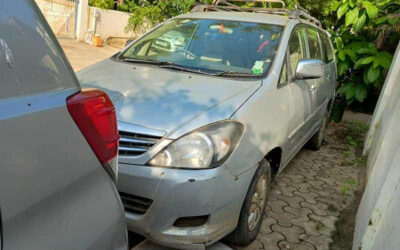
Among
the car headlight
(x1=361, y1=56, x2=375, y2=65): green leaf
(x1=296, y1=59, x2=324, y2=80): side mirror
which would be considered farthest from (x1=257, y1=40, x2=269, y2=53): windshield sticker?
(x1=361, y1=56, x2=375, y2=65): green leaf

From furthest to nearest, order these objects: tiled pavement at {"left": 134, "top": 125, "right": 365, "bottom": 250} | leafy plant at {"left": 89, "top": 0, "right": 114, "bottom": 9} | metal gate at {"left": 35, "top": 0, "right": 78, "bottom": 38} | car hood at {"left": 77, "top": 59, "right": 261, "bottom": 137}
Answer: leafy plant at {"left": 89, "top": 0, "right": 114, "bottom": 9}
metal gate at {"left": 35, "top": 0, "right": 78, "bottom": 38}
tiled pavement at {"left": 134, "top": 125, "right": 365, "bottom": 250}
car hood at {"left": 77, "top": 59, "right": 261, "bottom": 137}

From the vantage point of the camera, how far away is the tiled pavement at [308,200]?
3.01 m

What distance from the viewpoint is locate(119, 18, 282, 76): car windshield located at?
3.21 metres

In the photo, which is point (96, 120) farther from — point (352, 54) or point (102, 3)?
point (102, 3)

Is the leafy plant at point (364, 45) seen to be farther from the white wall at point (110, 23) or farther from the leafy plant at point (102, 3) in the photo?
the leafy plant at point (102, 3)

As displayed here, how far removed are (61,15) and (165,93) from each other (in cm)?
1019

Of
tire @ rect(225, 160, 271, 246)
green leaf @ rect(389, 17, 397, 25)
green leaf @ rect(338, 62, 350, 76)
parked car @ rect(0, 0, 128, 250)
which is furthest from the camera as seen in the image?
green leaf @ rect(338, 62, 350, 76)

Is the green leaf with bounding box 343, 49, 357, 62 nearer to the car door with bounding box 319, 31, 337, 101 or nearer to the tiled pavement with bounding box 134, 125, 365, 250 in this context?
the car door with bounding box 319, 31, 337, 101

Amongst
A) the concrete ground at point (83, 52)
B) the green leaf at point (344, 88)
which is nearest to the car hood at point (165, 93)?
the green leaf at point (344, 88)

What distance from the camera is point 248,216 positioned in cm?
263

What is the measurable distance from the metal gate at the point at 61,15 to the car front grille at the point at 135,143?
10.2m

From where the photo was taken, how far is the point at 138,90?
2711 mm

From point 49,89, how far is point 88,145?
0.22 m

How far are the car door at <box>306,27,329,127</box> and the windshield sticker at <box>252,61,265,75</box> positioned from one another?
1.07 metres
